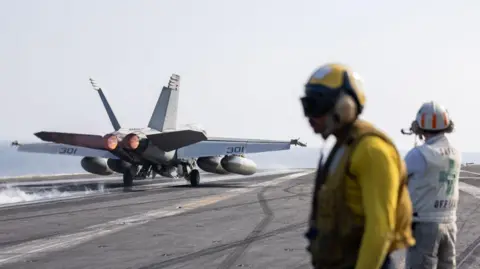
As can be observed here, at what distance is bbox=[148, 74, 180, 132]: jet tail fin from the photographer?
1312 inches

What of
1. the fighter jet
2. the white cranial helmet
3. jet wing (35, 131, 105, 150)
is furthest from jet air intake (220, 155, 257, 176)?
the white cranial helmet

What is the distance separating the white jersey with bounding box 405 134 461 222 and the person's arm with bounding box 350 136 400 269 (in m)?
2.51

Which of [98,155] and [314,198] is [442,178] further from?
[98,155]

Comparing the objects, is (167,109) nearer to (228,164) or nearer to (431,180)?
(228,164)

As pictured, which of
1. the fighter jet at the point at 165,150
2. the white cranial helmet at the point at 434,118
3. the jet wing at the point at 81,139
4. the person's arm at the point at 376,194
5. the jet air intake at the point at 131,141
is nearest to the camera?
the person's arm at the point at 376,194

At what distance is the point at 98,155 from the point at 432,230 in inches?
1134

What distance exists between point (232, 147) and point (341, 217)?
30518 millimetres

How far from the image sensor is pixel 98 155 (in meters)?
33.1

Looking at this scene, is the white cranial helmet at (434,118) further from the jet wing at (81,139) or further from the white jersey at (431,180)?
the jet wing at (81,139)

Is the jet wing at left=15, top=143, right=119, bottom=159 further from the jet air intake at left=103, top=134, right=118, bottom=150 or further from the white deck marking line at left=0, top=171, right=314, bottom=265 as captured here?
the white deck marking line at left=0, top=171, right=314, bottom=265

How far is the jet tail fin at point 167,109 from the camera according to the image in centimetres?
3331

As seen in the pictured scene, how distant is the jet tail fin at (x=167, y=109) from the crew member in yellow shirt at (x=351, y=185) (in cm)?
2983

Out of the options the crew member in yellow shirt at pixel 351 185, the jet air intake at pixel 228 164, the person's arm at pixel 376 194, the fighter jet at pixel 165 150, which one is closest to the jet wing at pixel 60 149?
the fighter jet at pixel 165 150

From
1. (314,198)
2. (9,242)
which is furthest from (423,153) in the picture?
(9,242)
